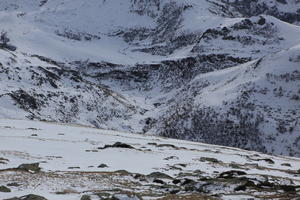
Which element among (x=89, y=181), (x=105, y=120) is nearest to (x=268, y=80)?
(x=105, y=120)

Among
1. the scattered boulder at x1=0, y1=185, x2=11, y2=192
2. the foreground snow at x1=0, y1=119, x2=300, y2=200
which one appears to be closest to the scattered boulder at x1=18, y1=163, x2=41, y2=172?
the foreground snow at x1=0, y1=119, x2=300, y2=200

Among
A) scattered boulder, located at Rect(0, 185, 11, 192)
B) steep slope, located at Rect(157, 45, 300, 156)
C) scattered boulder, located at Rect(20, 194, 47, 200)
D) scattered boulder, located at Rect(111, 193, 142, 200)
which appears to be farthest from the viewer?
steep slope, located at Rect(157, 45, 300, 156)

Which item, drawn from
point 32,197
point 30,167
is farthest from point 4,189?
point 30,167

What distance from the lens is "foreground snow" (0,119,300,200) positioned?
28203 millimetres

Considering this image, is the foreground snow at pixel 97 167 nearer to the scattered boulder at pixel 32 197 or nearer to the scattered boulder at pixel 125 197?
the scattered boulder at pixel 32 197

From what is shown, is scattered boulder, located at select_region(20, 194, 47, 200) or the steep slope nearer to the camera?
scattered boulder, located at select_region(20, 194, 47, 200)

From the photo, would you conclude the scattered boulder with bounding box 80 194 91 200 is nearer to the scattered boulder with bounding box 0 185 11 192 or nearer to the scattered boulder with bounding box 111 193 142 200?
the scattered boulder with bounding box 111 193 142 200

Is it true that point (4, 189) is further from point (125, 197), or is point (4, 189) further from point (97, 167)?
point (97, 167)

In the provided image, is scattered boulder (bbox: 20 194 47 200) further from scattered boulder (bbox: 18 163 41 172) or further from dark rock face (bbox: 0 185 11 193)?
scattered boulder (bbox: 18 163 41 172)

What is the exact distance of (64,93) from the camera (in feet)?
400

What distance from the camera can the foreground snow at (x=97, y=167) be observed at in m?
28.2

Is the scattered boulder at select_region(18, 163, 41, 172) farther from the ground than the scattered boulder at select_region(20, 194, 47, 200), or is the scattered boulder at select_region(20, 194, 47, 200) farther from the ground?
the scattered boulder at select_region(20, 194, 47, 200)

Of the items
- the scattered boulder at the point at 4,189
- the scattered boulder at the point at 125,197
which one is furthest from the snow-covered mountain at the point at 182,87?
the scattered boulder at the point at 125,197

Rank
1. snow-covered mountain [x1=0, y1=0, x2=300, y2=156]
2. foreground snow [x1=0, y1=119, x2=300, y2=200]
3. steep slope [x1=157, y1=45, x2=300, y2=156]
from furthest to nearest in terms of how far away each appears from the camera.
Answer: snow-covered mountain [x1=0, y1=0, x2=300, y2=156]
steep slope [x1=157, y1=45, x2=300, y2=156]
foreground snow [x1=0, y1=119, x2=300, y2=200]
